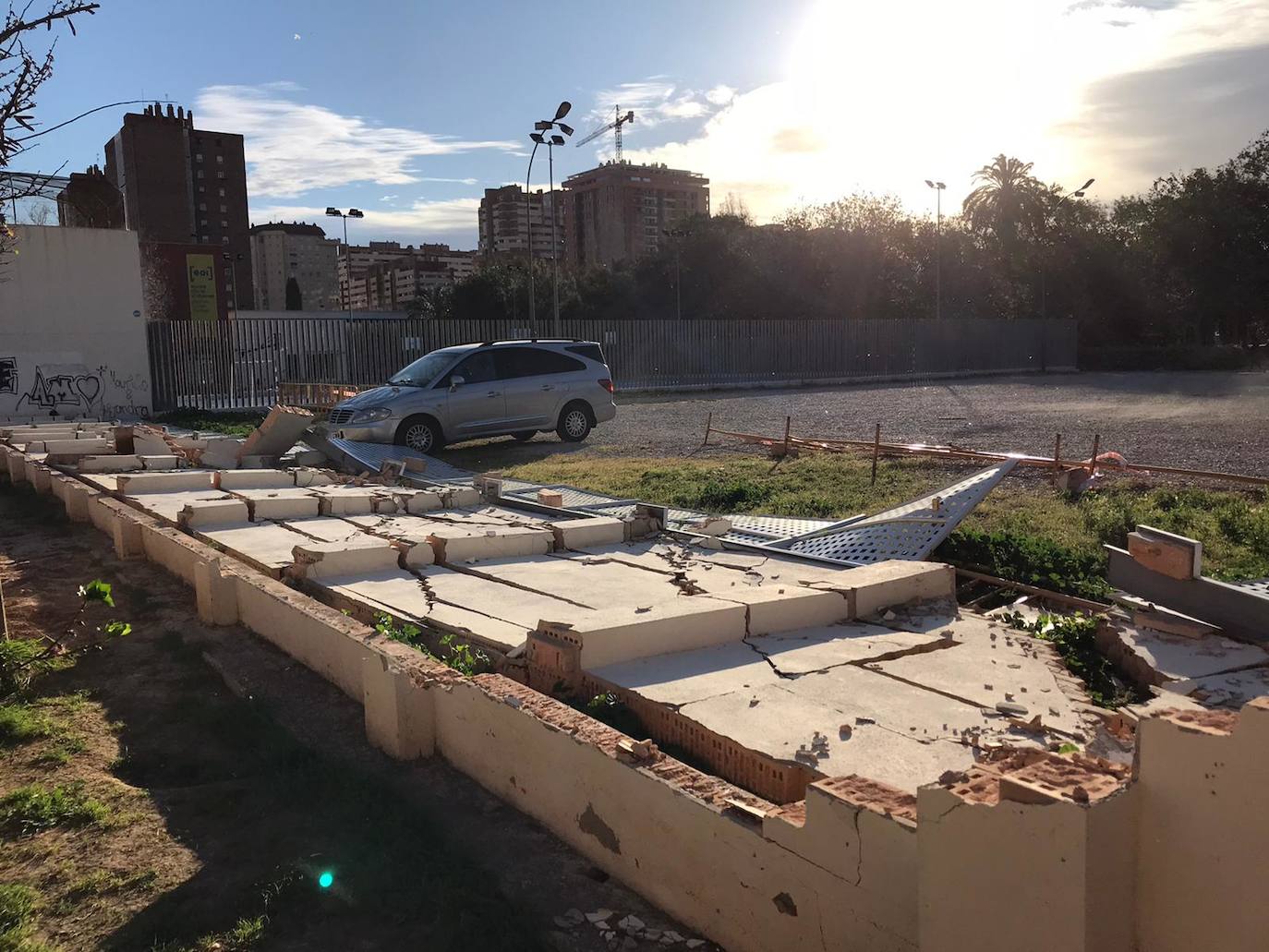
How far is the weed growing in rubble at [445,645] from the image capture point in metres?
5.07

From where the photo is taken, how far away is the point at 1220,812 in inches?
80.0

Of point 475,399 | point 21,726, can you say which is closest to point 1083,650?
point 21,726

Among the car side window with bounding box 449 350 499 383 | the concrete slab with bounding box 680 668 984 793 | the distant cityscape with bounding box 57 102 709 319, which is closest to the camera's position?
the concrete slab with bounding box 680 668 984 793

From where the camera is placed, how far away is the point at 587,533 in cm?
830

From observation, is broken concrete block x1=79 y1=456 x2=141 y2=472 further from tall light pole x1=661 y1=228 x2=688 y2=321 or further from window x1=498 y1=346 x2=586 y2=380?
tall light pole x1=661 y1=228 x2=688 y2=321

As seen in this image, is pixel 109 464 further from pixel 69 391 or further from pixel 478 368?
pixel 69 391

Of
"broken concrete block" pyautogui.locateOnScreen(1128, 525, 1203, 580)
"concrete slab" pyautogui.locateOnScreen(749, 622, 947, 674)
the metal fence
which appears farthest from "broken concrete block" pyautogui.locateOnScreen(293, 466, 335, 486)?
the metal fence

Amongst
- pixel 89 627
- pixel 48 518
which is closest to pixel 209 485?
pixel 48 518

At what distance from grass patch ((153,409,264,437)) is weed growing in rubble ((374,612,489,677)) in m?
14.8

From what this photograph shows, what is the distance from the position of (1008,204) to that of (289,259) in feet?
337

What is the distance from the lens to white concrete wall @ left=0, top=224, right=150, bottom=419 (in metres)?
22.6

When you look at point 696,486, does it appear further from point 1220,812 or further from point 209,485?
point 1220,812

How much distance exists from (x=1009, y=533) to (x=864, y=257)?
2100 inches

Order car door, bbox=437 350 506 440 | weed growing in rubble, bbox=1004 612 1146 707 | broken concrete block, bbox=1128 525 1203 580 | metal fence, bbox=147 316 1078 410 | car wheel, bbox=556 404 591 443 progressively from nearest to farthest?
weed growing in rubble, bbox=1004 612 1146 707
broken concrete block, bbox=1128 525 1203 580
car door, bbox=437 350 506 440
car wheel, bbox=556 404 591 443
metal fence, bbox=147 316 1078 410
